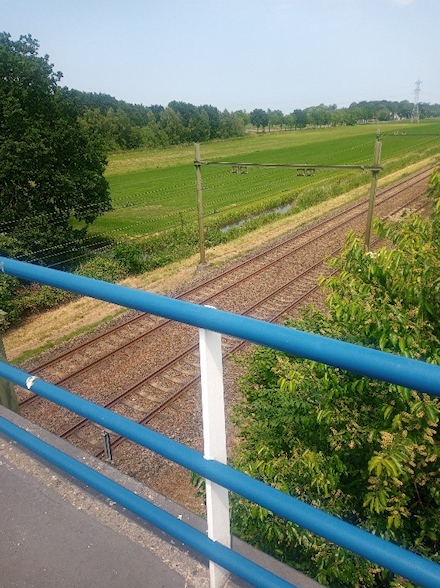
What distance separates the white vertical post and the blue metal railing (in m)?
0.04

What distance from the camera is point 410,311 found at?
2945 millimetres

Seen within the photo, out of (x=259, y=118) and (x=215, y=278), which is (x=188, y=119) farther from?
(x=215, y=278)

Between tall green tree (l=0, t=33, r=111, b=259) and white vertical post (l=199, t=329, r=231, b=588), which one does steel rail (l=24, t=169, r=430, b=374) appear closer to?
tall green tree (l=0, t=33, r=111, b=259)

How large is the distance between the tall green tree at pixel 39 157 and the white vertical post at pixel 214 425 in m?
16.6

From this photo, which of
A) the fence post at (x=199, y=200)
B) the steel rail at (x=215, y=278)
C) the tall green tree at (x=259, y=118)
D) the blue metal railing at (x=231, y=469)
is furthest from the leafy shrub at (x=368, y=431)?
the tall green tree at (x=259, y=118)

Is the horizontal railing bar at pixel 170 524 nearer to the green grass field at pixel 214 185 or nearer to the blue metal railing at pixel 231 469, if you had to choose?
the blue metal railing at pixel 231 469

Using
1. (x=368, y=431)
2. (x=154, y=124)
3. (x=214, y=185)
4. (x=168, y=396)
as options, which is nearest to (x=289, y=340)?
(x=368, y=431)

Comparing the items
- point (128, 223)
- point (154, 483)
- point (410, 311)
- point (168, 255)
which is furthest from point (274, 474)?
point (128, 223)

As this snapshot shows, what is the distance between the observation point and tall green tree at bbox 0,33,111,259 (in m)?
17.3

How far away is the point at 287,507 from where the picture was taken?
42.0 inches

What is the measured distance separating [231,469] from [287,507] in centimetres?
18

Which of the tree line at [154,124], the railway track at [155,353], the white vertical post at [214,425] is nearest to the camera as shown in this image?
the white vertical post at [214,425]

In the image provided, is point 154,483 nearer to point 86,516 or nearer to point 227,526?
point 86,516

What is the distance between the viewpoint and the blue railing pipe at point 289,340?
32.2 inches
